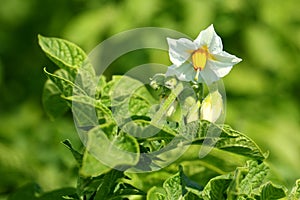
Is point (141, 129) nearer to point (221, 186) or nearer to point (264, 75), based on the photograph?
point (221, 186)

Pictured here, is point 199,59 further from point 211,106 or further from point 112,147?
point 112,147

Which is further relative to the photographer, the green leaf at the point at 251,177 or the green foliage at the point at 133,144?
the green leaf at the point at 251,177

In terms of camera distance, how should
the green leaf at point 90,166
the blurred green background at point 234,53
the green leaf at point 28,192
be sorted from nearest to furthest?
the green leaf at point 90,166 < the green leaf at point 28,192 < the blurred green background at point 234,53

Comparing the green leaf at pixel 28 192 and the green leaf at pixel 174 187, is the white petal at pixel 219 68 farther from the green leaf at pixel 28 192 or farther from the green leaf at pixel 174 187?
the green leaf at pixel 28 192

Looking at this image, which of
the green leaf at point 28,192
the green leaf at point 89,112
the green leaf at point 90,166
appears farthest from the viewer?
the green leaf at point 28,192

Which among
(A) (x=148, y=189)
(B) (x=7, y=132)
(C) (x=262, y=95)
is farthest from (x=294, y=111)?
(A) (x=148, y=189)

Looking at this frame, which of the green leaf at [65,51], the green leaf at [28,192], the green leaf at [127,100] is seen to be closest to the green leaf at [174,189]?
the green leaf at [127,100]

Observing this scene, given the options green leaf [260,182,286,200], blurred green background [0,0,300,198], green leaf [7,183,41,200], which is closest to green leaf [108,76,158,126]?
green leaf [260,182,286,200]

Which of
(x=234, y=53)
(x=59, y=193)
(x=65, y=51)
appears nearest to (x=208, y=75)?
(x=65, y=51)
